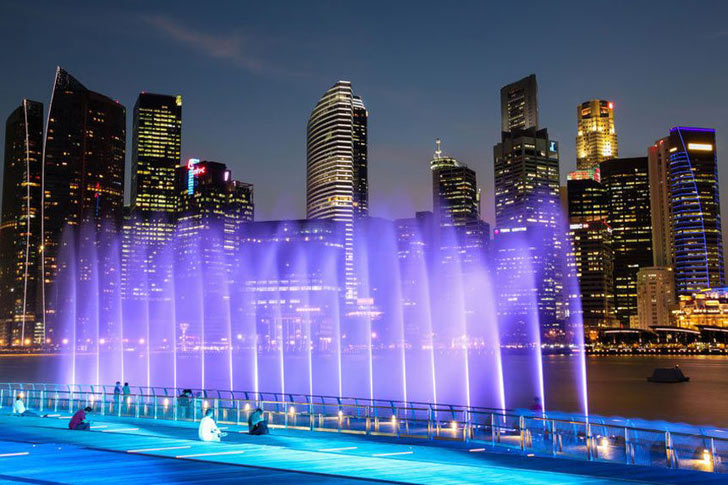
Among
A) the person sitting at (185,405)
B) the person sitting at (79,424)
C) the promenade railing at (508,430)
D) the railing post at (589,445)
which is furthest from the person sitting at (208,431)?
the railing post at (589,445)

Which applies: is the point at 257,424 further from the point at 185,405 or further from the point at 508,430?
the point at 508,430

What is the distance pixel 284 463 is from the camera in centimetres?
1419

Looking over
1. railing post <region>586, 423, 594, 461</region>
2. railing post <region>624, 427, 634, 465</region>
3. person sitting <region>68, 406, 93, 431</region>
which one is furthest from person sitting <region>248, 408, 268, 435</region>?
railing post <region>624, 427, 634, 465</region>

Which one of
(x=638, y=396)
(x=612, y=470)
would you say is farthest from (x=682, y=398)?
(x=612, y=470)

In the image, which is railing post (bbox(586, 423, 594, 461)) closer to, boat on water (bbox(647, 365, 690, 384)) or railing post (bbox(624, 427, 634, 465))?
railing post (bbox(624, 427, 634, 465))

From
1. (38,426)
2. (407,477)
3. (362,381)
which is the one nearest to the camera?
(407,477)

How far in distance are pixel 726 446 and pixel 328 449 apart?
32.7 feet

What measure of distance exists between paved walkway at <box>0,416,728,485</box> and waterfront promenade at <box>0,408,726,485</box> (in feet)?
0.06

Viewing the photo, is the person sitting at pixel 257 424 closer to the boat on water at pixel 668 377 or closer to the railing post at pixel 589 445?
the railing post at pixel 589 445

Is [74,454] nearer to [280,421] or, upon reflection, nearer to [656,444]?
[280,421]

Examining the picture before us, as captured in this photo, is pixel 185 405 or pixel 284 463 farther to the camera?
pixel 185 405

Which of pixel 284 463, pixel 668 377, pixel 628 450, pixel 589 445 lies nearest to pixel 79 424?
pixel 284 463

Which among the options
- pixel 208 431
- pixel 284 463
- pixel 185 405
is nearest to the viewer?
pixel 284 463

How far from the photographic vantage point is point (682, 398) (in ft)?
276
